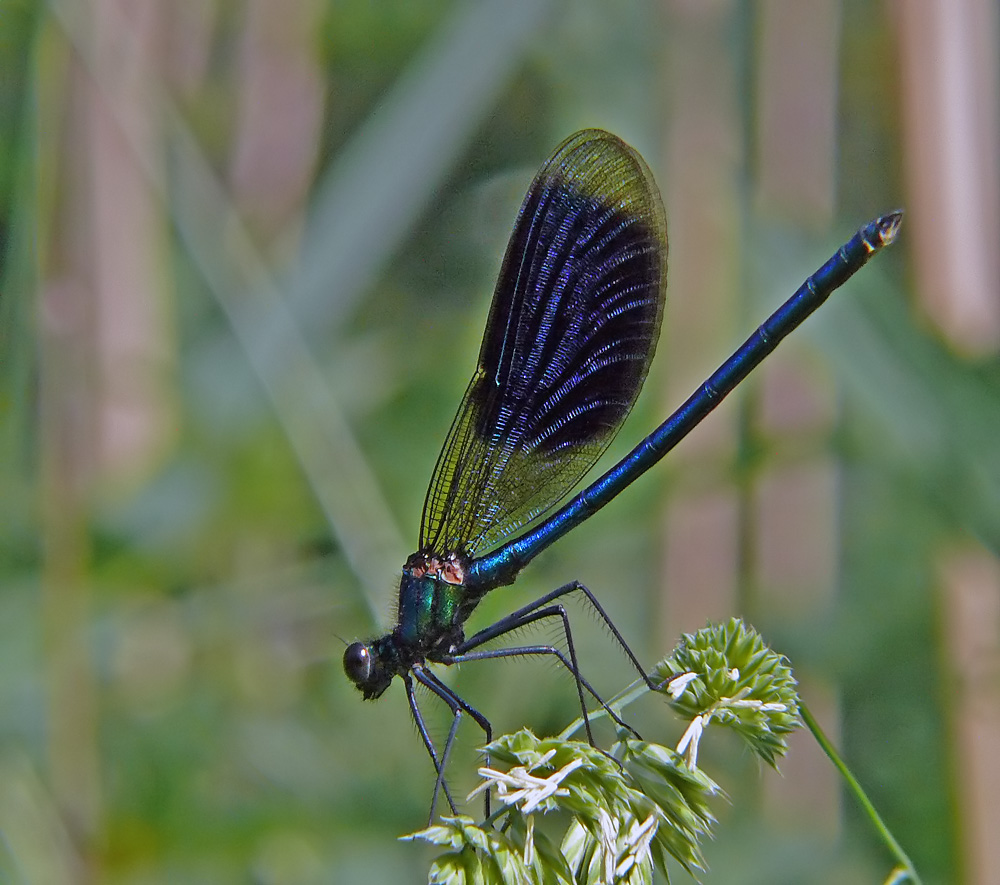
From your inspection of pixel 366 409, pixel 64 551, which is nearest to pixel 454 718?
pixel 64 551

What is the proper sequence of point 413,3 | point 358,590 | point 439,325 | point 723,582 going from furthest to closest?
1. point 413,3
2. point 439,325
3. point 723,582
4. point 358,590

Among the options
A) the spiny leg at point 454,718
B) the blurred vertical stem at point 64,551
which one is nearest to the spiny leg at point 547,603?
the spiny leg at point 454,718

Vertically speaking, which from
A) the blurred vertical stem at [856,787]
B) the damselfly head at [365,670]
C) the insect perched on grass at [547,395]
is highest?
the insect perched on grass at [547,395]

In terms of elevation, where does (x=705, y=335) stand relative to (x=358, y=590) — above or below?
above

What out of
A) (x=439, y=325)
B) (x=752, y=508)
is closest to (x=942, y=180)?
(x=752, y=508)

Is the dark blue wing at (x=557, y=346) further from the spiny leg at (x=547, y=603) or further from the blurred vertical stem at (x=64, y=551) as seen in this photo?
the blurred vertical stem at (x=64, y=551)

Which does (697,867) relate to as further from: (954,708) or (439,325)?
(439,325)
